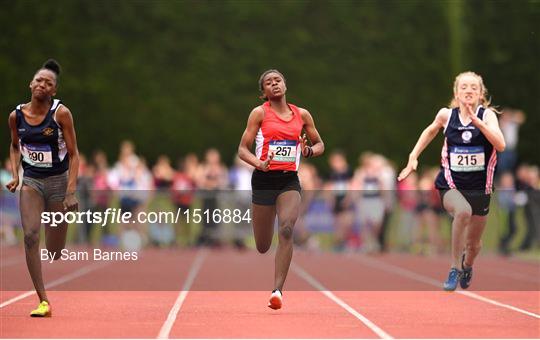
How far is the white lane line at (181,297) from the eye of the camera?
355 inches

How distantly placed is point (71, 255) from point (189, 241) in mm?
2443

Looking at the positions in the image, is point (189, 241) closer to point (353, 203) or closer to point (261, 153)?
point (353, 203)

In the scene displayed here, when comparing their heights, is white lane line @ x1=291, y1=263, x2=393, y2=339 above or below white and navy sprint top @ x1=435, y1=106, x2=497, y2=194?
below

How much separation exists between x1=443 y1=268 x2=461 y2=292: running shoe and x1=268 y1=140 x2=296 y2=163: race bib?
6.46 feet

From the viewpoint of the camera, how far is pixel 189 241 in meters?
20.7

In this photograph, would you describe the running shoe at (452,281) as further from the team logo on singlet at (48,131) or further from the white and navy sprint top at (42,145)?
the team logo on singlet at (48,131)

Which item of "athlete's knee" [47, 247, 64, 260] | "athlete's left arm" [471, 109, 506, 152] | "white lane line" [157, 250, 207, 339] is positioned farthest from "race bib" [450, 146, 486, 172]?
"athlete's knee" [47, 247, 64, 260]

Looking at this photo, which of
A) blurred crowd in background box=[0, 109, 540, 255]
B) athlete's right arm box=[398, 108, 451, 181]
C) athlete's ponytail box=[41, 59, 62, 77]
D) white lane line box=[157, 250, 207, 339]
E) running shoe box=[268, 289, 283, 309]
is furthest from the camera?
blurred crowd in background box=[0, 109, 540, 255]

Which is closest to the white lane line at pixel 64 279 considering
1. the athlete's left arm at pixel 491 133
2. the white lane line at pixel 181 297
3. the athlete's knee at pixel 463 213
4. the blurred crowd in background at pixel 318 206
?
the white lane line at pixel 181 297

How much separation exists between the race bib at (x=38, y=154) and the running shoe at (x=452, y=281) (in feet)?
11.9

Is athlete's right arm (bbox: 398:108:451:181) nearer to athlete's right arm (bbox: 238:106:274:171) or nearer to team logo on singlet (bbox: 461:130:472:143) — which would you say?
team logo on singlet (bbox: 461:130:472:143)

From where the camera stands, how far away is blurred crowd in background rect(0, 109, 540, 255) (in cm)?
2039

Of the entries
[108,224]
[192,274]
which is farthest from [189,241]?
[192,274]

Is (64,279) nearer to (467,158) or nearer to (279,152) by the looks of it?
(279,152)
